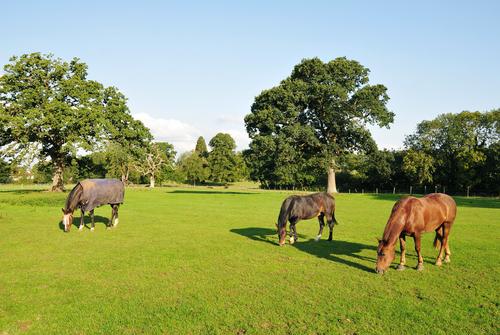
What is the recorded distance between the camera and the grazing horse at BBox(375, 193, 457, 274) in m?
10.2

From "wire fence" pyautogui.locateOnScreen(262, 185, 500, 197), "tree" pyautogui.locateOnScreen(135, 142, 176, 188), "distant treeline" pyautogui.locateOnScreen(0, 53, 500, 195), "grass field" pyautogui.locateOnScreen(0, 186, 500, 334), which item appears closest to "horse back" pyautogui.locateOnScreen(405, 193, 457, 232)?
"grass field" pyautogui.locateOnScreen(0, 186, 500, 334)

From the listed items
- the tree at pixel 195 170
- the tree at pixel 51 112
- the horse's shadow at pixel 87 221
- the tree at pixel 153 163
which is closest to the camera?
the horse's shadow at pixel 87 221

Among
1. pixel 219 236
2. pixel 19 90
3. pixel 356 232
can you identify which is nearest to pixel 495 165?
pixel 356 232

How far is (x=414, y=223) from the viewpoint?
10.6 meters

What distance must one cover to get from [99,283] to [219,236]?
746 cm

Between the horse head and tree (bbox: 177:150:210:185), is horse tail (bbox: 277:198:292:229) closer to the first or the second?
the horse head

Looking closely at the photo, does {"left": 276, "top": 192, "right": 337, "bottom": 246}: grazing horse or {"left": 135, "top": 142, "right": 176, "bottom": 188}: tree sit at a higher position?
{"left": 135, "top": 142, "right": 176, "bottom": 188}: tree

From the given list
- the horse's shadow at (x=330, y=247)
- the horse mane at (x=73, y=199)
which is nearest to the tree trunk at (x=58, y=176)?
the horse mane at (x=73, y=199)

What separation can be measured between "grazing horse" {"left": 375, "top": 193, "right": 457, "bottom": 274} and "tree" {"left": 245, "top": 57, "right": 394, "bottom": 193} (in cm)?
2976

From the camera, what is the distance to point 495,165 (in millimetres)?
55594

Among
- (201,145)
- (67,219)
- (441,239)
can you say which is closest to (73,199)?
(67,219)

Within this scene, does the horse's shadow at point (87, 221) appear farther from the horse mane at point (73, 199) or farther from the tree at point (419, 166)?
the tree at point (419, 166)

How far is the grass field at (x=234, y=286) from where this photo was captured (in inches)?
276

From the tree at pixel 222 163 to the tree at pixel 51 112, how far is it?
57.6 metres
